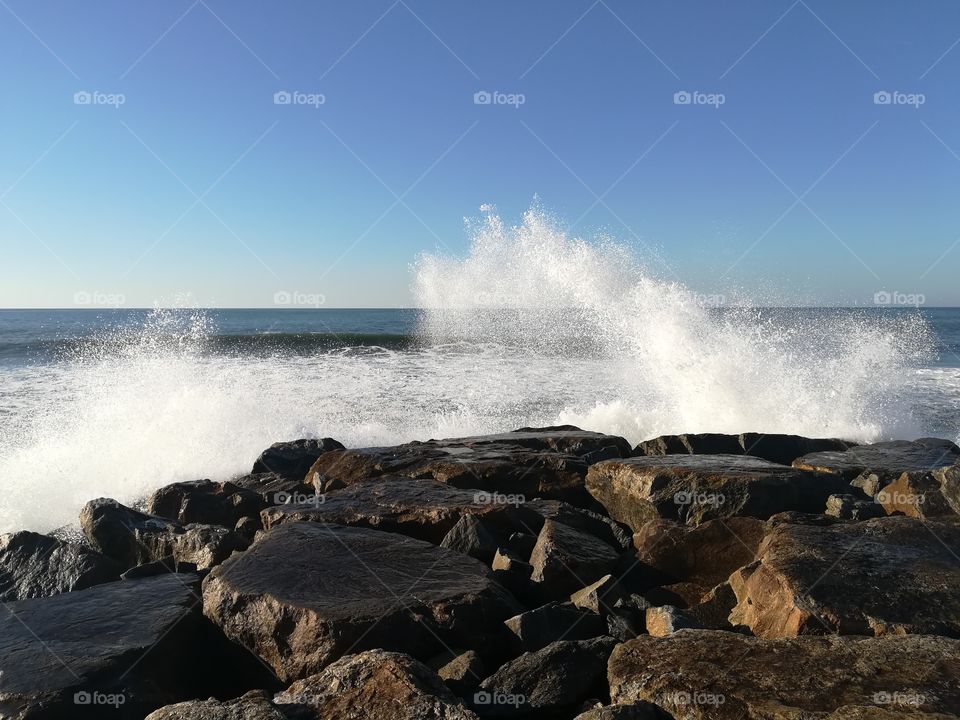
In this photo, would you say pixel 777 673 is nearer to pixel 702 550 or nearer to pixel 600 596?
pixel 600 596

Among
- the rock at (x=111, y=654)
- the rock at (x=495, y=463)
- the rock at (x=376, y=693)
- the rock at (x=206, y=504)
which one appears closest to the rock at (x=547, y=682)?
A: the rock at (x=376, y=693)

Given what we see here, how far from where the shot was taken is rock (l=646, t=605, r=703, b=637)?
132 inches

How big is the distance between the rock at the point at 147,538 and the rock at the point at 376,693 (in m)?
2.29

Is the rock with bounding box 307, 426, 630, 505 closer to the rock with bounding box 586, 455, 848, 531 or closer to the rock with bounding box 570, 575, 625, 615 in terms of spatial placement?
the rock with bounding box 586, 455, 848, 531

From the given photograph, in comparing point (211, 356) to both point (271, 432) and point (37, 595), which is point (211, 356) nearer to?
point (271, 432)

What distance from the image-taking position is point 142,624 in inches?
140

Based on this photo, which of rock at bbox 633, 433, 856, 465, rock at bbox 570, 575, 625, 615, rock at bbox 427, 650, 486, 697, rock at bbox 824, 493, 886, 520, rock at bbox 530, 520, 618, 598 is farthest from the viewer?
rock at bbox 633, 433, 856, 465

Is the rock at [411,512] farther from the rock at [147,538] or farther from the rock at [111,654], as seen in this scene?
the rock at [111,654]

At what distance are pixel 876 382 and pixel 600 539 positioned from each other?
8836 mm

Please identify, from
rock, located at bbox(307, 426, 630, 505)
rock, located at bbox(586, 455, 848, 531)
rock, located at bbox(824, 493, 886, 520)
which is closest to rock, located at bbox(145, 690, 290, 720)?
rock, located at bbox(307, 426, 630, 505)

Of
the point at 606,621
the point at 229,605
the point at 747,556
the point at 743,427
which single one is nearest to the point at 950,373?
the point at 743,427

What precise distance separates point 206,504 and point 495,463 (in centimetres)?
276

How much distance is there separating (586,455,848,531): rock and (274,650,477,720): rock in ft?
9.83

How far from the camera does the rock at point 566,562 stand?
4145 millimetres
